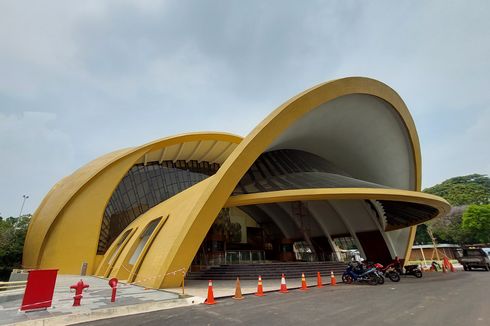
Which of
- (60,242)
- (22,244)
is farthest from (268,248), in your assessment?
(22,244)

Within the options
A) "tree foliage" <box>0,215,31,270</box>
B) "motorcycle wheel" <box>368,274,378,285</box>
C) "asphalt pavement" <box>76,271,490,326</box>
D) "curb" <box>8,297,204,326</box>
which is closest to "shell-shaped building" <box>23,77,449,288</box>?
"tree foliage" <box>0,215,31,270</box>

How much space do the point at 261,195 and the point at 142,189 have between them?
19.4 metres

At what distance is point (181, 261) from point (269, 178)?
10.8 m

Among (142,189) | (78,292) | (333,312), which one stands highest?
(142,189)

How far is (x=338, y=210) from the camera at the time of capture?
2744 cm

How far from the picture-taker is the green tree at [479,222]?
59.5 m

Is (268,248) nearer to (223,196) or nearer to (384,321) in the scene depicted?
(223,196)

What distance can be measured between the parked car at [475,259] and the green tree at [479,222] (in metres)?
47.9


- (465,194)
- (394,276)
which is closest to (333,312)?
(394,276)

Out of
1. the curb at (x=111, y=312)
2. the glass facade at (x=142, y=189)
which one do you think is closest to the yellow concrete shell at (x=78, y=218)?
the glass facade at (x=142, y=189)

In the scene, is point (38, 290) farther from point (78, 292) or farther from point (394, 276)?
point (394, 276)

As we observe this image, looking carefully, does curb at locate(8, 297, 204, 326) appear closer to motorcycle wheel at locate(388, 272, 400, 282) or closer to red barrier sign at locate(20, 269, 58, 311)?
red barrier sign at locate(20, 269, 58, 311)

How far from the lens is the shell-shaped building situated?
46.2 feet

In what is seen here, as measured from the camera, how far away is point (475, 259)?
2328 centimetres
